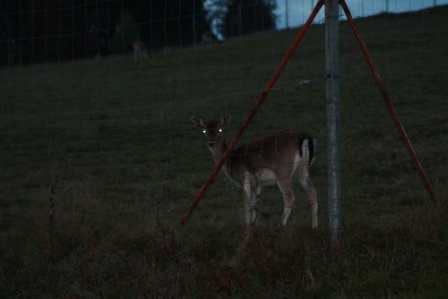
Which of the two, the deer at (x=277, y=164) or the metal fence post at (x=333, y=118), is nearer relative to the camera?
the metal fence post at (x=333, y=118)

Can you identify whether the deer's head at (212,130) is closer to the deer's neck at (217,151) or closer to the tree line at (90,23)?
the deer's neck at (217,151)

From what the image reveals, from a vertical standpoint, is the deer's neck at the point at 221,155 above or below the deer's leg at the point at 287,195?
above

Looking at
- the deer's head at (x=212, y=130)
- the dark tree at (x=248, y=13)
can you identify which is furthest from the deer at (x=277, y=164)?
the dark tree at (x=248, y=13)

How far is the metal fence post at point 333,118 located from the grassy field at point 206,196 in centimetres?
22

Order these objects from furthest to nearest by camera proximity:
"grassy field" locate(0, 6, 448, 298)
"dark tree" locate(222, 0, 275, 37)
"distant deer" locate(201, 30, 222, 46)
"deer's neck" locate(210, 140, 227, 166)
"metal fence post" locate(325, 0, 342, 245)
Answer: "distant deer" locate(201, 30, 222, 46), "deer's neck" locate(210, 140, 227, 166), "dark tree" locate(222, 0, 275, 37), "metal fence post" locate(325, 0, 342, 245), "grassy field" locate(0, 6, 448, 298)

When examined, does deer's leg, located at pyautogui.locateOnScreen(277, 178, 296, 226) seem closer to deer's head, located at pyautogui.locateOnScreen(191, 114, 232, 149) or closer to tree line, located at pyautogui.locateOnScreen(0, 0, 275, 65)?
deer's head, located at pyautogui.locateOnScreen(191, 114, 232, 149)

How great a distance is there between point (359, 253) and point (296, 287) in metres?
0.74

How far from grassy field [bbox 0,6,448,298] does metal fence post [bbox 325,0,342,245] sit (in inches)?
8.8

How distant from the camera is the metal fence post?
20.4 feet

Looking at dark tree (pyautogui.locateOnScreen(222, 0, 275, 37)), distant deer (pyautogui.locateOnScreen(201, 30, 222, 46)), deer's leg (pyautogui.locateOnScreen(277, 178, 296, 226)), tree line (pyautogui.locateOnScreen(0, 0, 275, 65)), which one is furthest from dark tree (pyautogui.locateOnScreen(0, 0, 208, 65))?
deer's leg (pyautogui.locateOnScreen(277, 178, 296, 226))

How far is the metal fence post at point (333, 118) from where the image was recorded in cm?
622

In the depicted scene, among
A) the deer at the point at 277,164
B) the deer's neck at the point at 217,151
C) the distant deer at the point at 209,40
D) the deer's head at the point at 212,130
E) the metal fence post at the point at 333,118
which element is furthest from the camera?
the distant deer at the point at 209,40

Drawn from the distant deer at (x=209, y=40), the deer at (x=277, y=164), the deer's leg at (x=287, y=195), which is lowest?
the deer's leg at (x=287, y=195)

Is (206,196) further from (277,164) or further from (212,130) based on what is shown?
(277,164)
